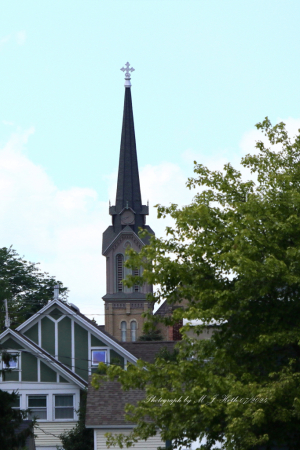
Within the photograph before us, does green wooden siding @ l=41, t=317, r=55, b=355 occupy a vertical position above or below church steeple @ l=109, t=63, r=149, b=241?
below

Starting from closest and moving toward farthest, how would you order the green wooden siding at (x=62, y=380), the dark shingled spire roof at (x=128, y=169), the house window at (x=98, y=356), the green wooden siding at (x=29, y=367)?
1. the green wooden siding at (x=62, y=380)
2. the green wooden siding at (x=29, y=367)
3. the house window at (x=98, y=356)
4. the dark shingled spire roof at (x=128, y=169)

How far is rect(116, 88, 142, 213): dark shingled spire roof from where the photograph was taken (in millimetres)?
100375

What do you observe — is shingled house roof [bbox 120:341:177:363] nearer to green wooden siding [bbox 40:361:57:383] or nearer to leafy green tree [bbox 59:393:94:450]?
green wooden siding [bbox 40:361:57:383]

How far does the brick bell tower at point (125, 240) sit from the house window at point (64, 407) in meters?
57.0

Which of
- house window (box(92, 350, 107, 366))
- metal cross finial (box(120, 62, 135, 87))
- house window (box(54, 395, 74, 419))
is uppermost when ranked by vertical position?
metal cross finial (box(120, 62, 135, 87))

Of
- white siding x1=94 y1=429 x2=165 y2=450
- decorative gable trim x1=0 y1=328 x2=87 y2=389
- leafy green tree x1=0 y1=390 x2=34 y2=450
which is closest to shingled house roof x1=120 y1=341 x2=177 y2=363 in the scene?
decorative gable trim x1=0 y1=328 x2=87 y2=389

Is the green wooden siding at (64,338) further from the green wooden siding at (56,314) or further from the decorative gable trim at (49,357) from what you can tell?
the decorative gable trim at (49,357)

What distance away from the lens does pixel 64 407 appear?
1499 inches

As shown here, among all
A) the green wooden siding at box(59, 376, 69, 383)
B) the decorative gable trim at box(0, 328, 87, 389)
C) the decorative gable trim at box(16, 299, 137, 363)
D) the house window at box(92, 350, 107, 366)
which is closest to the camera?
the decorative gable trim at box(0, 328, 87, 389)

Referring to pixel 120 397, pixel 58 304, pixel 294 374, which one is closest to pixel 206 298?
pixel 294 374

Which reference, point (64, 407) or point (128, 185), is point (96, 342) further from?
point (128, 185)

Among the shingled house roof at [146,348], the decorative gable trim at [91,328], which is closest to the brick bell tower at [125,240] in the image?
the shingled house roof at [146,348]

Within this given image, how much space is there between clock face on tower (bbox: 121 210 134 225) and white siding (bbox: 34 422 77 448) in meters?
62.9

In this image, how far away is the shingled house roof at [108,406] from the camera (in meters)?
26.5
